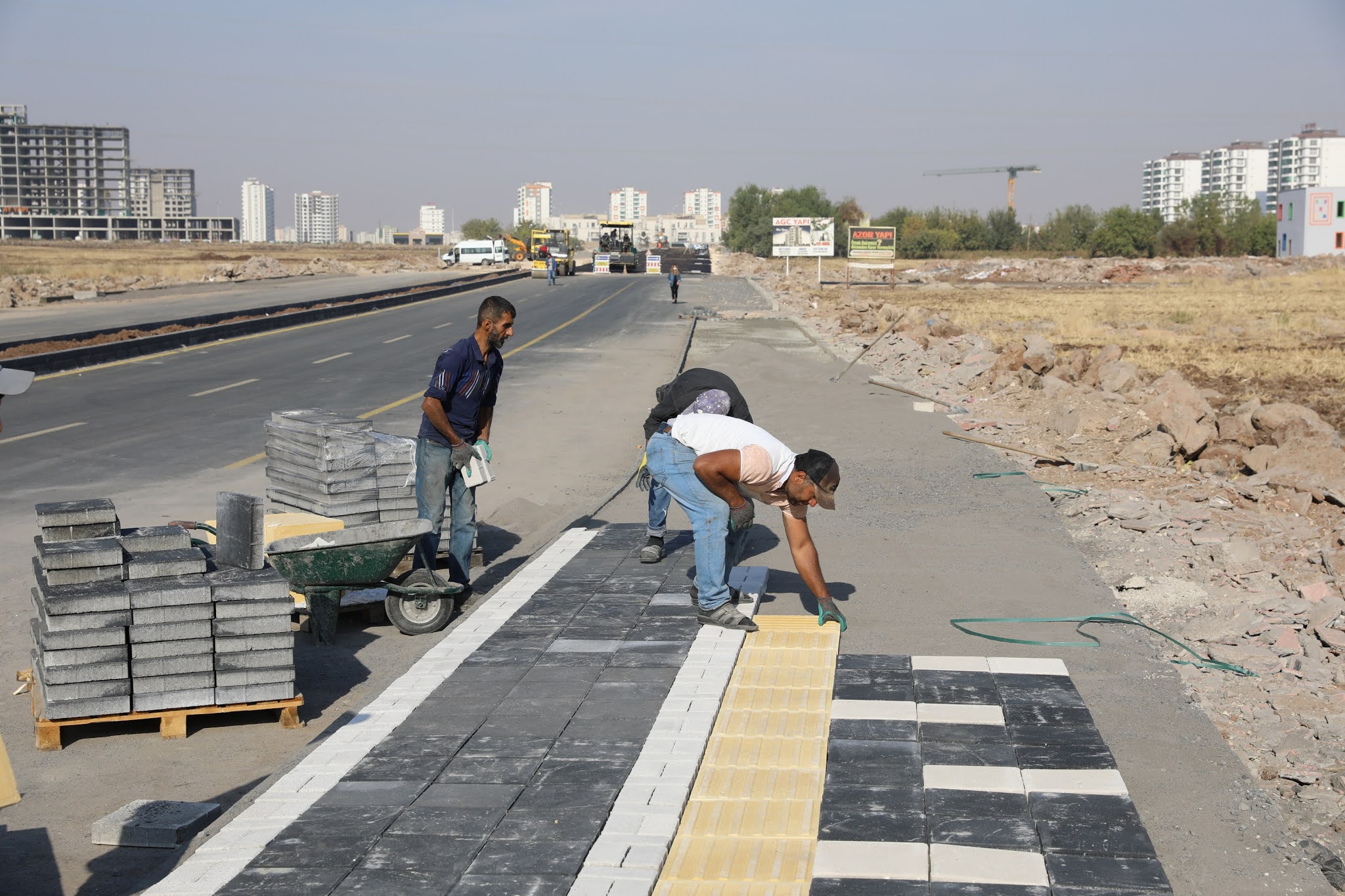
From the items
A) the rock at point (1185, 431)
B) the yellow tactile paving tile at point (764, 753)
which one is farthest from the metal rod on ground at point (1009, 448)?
the yellow tactile paving tile at point (764, 753)

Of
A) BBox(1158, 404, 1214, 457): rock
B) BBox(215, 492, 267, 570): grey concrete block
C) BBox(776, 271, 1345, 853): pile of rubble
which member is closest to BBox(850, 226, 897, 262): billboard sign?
BBox(776, 271, 1345, 853): pile of rubble

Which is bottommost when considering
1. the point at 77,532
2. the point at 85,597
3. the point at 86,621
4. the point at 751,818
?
the point at 751,818

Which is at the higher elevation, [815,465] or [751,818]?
[815,465]

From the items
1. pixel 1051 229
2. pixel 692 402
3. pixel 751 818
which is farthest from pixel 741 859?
pixel 1051 229

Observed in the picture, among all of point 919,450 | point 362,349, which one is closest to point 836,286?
point 362,349

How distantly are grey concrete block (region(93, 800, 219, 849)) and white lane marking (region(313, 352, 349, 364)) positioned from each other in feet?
71.6

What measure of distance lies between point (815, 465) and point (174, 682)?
3528 mm

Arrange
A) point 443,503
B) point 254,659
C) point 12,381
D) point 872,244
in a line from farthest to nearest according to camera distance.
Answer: point 872,244, point 443,503, point 254,659, point 12,381

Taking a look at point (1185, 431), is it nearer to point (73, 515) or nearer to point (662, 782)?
point (662, 782)

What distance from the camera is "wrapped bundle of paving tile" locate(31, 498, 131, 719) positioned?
5.82m

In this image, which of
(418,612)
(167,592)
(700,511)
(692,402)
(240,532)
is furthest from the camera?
(692,402)

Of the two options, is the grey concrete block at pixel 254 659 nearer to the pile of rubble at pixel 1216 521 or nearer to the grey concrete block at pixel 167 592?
the grey concrete block at pixel 167 592

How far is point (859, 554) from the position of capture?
9.71 meters

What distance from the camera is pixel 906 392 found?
20719mm
